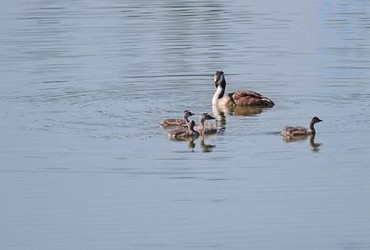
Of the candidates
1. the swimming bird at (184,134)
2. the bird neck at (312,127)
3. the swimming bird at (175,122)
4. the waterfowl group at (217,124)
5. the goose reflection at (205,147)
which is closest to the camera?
the goose reflection at (205,147)

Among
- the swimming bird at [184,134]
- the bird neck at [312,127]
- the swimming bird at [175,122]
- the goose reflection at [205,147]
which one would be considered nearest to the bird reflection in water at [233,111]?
the swimming bird at [175,122]

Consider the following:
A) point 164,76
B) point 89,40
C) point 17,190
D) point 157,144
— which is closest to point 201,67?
point 164,76

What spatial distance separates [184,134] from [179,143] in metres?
0.26

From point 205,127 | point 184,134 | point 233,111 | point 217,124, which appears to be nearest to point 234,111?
point 233,111

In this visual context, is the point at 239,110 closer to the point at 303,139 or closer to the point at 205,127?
the point at 205,127

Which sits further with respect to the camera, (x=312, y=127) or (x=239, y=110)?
(x=239, y=110)

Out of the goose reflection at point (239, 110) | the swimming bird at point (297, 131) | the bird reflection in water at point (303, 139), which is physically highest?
the swimming bird at point (297, 131)

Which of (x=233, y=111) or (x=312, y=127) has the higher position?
(x=312, y=127)

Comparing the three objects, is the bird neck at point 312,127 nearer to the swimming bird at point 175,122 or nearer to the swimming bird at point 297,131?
the swimming bird at point 297,131

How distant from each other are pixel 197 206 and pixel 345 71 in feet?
31.9

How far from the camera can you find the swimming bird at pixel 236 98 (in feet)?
70.0

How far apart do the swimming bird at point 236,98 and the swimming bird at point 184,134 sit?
7.34 ft

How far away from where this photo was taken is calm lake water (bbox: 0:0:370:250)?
14359 millimetres

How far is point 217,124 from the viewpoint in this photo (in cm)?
2034
